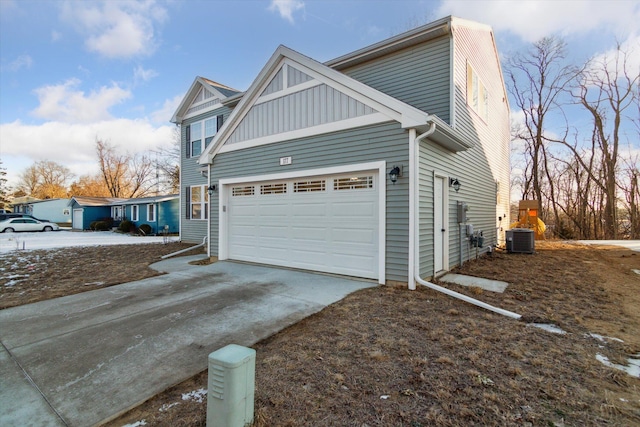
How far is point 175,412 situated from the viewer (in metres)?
2.19

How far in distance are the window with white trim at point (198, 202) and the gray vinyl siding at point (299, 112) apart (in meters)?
5.61

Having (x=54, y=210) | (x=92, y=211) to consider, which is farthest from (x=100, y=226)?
(x=54, y=210)

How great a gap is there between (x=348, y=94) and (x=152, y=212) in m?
19.7

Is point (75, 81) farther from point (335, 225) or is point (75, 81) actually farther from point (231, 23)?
point (335, 225)

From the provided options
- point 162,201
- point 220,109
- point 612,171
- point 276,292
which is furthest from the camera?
point 162,201

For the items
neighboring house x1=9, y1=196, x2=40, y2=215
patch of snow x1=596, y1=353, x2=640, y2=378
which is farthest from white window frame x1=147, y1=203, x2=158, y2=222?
neighboring house x1=9, y1=196, x2=40, y2=215

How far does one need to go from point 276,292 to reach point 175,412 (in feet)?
10.3

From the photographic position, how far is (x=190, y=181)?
13.5 m

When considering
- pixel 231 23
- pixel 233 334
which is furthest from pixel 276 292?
pixel 231 23

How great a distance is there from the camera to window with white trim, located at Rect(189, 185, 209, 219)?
13.0m

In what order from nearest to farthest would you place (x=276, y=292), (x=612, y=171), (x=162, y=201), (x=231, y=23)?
(x=276, y=292) → (x=231, y=23) → (x=612, y=171) → (x=162, y=201)

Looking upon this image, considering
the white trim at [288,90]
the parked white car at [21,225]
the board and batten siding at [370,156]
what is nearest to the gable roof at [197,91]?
the white trim at [288,90]

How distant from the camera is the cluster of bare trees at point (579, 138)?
55.7 feet

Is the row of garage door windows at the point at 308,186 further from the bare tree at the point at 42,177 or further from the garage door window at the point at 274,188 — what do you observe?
the bare tree at the point at 42,177
